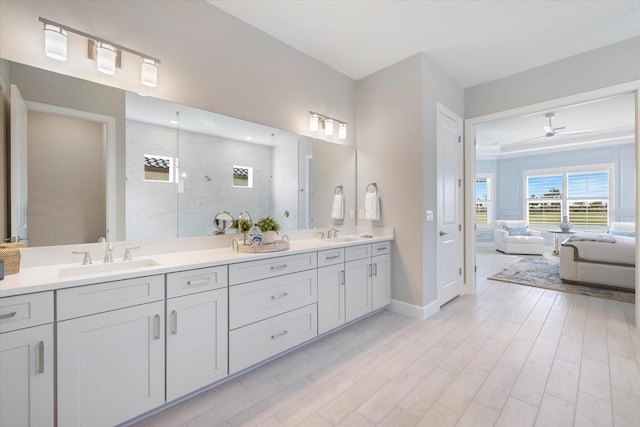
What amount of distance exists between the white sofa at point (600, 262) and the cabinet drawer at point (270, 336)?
4248mm

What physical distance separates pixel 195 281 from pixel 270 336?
72 cm

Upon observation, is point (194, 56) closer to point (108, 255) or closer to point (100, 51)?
point (100, 51)

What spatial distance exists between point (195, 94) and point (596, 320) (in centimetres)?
438

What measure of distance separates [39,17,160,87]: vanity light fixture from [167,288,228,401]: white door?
4.89 feet

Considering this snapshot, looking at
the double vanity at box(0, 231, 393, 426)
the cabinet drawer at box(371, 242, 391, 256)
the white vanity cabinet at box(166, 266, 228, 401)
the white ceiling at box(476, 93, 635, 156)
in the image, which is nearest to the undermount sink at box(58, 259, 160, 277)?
the double vanity at box(0, 231, 393, 426)

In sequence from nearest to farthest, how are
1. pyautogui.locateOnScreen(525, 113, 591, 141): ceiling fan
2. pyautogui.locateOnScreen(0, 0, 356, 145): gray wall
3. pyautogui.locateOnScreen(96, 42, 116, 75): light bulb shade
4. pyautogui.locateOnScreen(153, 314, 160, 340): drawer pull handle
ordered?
pyautogui.locateOnScreen(153, 314, 160, 340): drawer pull handle, pyautogui.locateOnScreen(0, 0, 356, 145): gray wall, pyautogui.locateOnScreen(96, 42, 116, 75): light bulb shade, pyautogui.locateOnScreen(525, 113, 591, 141): ceiling fan

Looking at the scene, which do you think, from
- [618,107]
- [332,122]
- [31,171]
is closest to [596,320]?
[332,122]

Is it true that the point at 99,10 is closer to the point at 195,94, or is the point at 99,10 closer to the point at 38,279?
the point at 195,94

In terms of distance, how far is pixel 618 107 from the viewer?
455 centimetres

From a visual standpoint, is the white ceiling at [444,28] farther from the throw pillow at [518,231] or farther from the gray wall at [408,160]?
the throw pillow at [518,231]

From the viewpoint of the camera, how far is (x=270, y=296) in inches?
77.3

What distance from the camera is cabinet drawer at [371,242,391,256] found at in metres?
2.86

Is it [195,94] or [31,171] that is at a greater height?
[195,94]

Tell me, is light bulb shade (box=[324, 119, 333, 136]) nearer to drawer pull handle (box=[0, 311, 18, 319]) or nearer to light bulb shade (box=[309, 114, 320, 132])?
light bulb shade (box=[309, 114, 320, 132])
